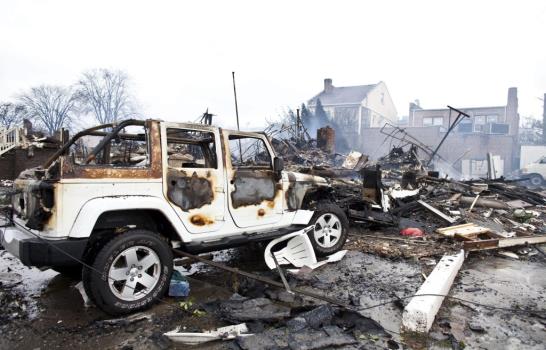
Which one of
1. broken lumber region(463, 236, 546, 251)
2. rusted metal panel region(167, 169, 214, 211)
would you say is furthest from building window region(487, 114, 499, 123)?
rusted metal panel region(167, 169, 214, 211)

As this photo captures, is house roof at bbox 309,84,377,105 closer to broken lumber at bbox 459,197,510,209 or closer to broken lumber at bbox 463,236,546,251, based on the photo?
broken lumber at bbox 459,197,510,209

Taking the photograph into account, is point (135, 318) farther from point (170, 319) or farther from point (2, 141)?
point (2, 141)

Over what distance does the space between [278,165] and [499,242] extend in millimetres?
4296

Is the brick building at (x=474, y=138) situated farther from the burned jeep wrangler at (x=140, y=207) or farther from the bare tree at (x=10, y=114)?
the bare tree at (x=10, y=114)

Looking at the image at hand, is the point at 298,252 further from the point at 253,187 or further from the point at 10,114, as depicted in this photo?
the point at 10,114

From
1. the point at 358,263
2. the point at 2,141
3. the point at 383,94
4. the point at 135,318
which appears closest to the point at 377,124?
the point at 383,94

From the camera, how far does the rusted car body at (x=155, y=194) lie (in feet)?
11.2

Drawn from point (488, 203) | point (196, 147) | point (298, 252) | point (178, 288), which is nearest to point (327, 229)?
point (298, 252)

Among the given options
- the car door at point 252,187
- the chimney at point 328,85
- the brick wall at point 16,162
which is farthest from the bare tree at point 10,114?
the car door at point 252,187

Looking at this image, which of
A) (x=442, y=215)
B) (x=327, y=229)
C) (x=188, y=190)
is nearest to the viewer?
(x=188, y=190)

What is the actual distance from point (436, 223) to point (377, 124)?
40.6 metres

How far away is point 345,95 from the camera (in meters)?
44.9

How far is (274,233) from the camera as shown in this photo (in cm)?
512

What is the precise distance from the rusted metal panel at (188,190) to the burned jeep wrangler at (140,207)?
1cm
